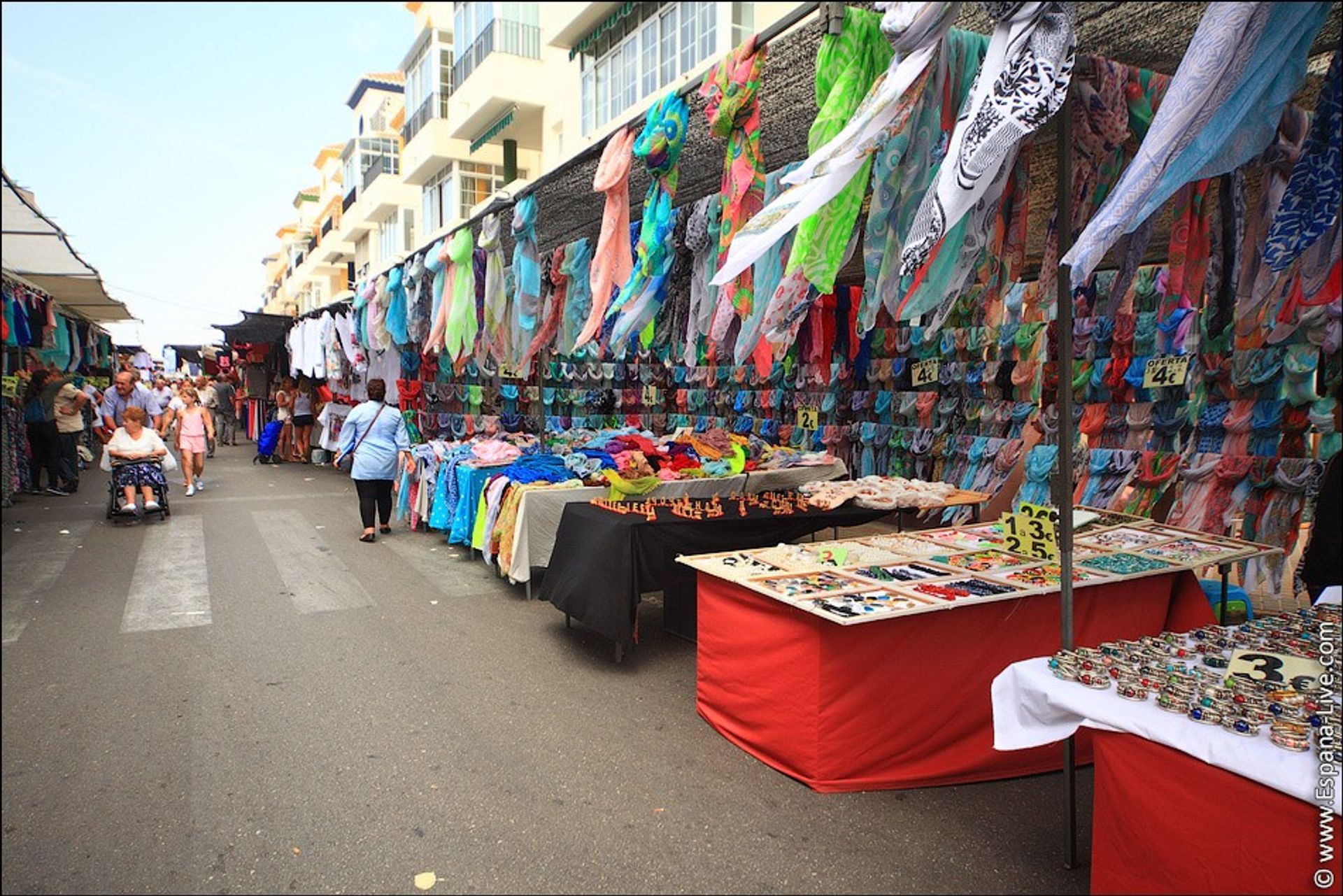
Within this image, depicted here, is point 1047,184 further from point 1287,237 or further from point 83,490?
point 83,490

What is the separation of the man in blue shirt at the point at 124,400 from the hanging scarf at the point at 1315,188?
10320mm

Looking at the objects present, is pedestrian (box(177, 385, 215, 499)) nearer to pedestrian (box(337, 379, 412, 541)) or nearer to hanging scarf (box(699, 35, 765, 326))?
pedestrian (box(337, 379, 412, 541))

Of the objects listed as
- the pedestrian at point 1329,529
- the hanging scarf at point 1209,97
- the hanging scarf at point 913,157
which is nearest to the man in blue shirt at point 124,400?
the hanging scarf at point 913,157

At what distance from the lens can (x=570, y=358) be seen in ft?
37.1

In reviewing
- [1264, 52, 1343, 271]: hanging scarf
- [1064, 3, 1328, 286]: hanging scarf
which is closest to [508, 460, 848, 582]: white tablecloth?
[1064, 3, 1328, 286]: hanging scarf

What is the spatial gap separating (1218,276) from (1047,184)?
961 mm

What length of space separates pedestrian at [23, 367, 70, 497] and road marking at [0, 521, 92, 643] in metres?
2.33

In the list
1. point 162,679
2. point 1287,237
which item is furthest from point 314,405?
point 1287,237

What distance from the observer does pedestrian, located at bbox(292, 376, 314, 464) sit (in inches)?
620

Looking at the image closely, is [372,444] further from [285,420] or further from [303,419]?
[285,420]

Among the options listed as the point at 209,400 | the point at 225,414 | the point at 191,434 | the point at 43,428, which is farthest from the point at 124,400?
the point at 225,414

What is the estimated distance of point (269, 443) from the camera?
51.0 ft

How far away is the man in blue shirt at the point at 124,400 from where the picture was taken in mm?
9320

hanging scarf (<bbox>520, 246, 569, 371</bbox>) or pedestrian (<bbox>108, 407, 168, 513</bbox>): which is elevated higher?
hanging scarf (<bbox>520, 246, 569, 371</bbox>)
